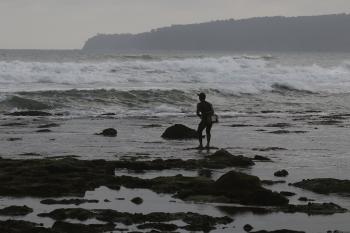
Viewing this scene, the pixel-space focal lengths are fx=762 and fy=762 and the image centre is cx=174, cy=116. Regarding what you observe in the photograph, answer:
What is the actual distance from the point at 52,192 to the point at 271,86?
46.8m

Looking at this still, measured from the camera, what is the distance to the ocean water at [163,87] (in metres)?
38.6

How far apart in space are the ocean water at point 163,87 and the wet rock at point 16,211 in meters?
21.8

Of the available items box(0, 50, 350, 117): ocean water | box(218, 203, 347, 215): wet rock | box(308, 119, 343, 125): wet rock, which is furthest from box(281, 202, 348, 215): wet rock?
box(0, 50, 350, 117): ocean water

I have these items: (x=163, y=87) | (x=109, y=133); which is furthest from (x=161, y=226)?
(x=163, y=87)

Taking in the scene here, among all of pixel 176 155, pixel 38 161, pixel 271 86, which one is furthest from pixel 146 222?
pixel 271 86

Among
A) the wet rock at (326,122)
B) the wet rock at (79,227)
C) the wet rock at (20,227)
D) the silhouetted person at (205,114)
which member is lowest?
the wet rock at (326,122)

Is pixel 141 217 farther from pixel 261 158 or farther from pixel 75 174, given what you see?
pixel 261 158

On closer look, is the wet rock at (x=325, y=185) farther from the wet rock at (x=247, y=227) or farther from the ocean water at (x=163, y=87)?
the ocean water at (x=163, y=87)

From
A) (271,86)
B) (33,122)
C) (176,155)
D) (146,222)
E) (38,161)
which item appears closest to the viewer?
(146,222)

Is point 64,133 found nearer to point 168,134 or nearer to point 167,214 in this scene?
point 168,134

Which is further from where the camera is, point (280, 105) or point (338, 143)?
point (280, 105)

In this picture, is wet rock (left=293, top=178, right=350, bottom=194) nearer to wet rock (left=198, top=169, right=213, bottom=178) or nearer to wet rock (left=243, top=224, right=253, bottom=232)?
wet rock (left=198, top=169, right=213, bottom=178)

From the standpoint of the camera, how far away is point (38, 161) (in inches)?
645

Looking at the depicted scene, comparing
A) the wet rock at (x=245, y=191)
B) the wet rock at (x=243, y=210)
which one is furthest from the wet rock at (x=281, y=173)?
the wet rock at (x=243, y=210)
